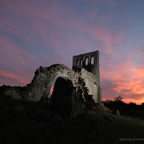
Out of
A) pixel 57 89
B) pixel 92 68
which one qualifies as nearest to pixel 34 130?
pixel 57 89

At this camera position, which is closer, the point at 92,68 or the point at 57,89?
the point at 57,89

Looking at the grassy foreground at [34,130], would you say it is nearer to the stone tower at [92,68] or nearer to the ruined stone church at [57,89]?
the ruined stone church at [57,89]

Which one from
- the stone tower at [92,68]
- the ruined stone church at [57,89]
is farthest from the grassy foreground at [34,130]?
the stone tower at [92,68]

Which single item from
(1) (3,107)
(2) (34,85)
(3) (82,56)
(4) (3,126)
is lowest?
(4) (3,126)

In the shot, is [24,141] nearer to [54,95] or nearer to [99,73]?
[54,95]

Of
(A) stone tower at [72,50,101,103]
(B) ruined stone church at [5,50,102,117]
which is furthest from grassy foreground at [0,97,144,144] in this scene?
(A) stone tower at [72,50,101,103]

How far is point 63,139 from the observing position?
355 centimetres

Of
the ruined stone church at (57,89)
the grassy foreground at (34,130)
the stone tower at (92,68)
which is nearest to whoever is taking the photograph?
the grassy foreground at (34,130)

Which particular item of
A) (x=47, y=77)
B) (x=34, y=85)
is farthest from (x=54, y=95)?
(x=34, y=85)

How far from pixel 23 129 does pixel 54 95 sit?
501 inches

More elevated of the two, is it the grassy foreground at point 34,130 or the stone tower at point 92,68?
the stone tower at point 92,68

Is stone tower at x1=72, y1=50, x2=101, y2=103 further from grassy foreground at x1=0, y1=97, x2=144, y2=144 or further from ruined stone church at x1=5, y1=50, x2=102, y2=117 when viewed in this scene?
grassy foreground at x1=0, y1=97, x2=144, y2=144

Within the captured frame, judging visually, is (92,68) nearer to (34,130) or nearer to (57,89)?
(57,89)

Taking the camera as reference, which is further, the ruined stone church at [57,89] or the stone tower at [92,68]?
the stone tower at [92,68]
